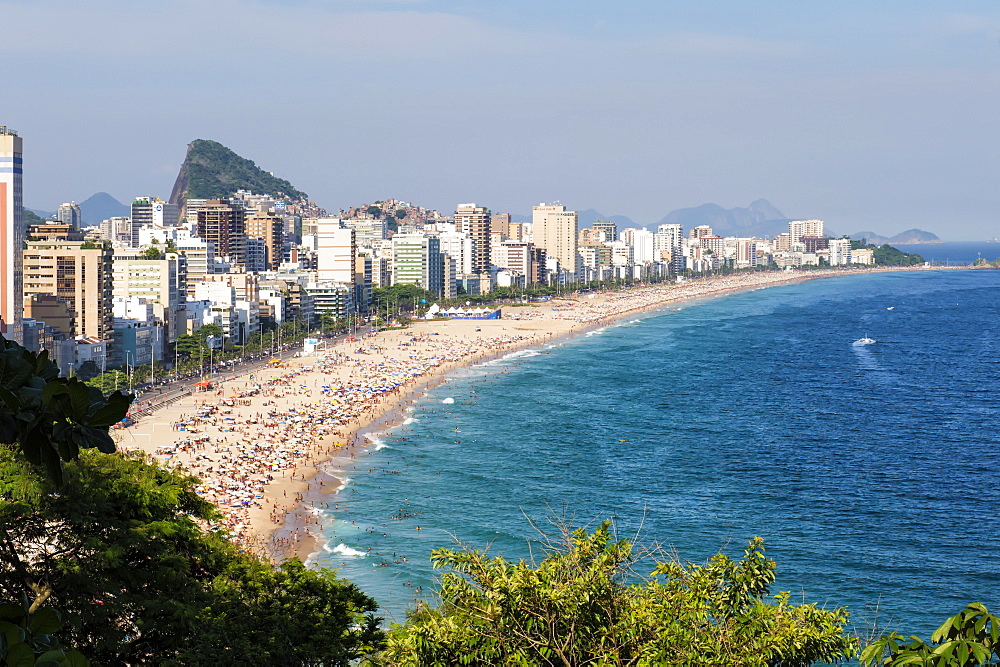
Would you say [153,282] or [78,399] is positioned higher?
[153,282]

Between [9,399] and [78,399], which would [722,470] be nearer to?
[78,399]

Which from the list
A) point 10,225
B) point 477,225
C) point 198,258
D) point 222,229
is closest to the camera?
point 10,225

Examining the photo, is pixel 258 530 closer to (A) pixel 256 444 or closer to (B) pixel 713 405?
(A) pixel 256 444

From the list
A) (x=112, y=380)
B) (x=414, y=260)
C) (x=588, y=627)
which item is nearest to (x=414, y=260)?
(x=414, y=260)

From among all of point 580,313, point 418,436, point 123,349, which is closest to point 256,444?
point 418,436

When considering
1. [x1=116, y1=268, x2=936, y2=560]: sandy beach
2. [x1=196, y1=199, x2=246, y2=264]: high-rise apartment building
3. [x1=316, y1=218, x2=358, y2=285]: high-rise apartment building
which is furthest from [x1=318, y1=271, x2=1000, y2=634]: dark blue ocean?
[x1=196, y1=199, x2=246, y2=264]: high-rise apartment building

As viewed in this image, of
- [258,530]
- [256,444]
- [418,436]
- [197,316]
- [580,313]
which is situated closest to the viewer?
[258,530]

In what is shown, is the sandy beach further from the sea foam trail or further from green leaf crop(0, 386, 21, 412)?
green leaf crop(0, 386, 21, 412)
